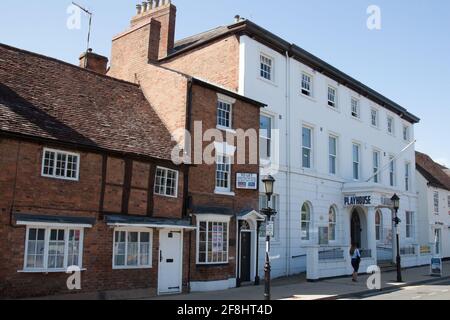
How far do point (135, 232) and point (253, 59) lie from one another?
10711mm

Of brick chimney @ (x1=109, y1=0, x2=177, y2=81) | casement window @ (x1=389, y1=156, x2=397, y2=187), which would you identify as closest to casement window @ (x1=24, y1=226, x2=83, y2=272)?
brick chimney @ (x1=109, y1=0, x2=177, y2=81)

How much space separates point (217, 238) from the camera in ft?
60.8

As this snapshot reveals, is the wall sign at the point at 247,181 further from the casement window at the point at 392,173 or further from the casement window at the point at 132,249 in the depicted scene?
the casement window at the point at 392,173

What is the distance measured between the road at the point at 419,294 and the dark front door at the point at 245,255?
17.2 ft

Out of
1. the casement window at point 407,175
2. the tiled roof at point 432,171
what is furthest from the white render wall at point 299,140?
the tiled roof at point 432,171

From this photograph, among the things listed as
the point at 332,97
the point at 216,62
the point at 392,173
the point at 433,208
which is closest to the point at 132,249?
the point at 216,62

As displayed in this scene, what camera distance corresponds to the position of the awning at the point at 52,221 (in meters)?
12.9

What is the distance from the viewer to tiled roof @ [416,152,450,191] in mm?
39125

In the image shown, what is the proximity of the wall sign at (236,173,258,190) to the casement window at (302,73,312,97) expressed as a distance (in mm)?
7637

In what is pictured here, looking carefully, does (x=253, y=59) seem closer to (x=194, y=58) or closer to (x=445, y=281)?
(x=194, y=58)

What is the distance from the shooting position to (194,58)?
24.4 m

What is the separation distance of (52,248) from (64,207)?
1220 mm

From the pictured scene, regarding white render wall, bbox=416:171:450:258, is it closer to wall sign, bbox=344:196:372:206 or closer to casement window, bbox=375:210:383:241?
casement window, bbox=375:210:383:241
